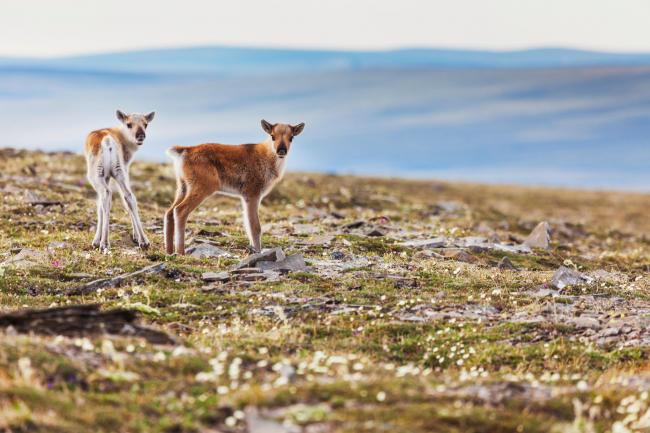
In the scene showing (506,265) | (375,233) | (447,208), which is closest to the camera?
(506,265)

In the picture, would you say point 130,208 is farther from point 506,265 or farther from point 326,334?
point 506,265

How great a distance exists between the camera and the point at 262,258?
21.6 metres

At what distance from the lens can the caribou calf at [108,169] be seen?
893 inches

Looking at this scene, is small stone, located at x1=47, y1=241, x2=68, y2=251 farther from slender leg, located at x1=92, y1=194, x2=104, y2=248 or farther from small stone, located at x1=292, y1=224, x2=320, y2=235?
small stone, located at x1=292, y1=224, x2=320, y2=235

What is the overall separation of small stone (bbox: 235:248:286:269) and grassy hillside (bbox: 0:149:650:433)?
627 millimetres

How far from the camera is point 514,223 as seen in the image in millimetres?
45469

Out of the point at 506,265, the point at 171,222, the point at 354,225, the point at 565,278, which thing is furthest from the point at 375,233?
the point at 565,278

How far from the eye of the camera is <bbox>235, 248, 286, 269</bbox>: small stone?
70.2ft

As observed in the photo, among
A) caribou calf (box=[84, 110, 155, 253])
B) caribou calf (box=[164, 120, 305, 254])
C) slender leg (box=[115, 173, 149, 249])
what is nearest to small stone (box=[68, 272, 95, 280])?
caribou calf (box=[84, 110, 155, 253])

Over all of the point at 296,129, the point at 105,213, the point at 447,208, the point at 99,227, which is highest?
the point at 296,129

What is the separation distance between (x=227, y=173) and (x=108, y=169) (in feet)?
9.33

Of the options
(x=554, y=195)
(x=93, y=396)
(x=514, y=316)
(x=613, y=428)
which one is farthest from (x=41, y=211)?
(x=554, y=195)

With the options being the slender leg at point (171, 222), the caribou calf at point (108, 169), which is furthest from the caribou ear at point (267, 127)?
the caribou calf at point (108, 169)

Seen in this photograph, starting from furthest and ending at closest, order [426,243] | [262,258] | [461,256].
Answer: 1. [426,243]
2. [461,256]
3. [262,258]
